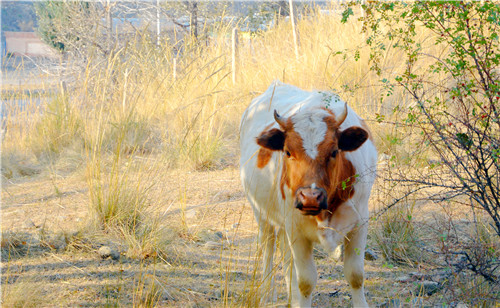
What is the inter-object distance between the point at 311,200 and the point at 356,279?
105cm

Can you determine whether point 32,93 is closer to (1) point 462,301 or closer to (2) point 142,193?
(2) point 142,193

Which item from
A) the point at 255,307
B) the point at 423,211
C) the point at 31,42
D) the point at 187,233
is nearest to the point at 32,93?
the point at 187,233

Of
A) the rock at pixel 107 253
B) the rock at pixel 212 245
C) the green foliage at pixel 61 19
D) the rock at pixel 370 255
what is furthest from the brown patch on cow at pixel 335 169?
the green foliage at pixel 61 19

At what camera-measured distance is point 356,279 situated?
365 cm

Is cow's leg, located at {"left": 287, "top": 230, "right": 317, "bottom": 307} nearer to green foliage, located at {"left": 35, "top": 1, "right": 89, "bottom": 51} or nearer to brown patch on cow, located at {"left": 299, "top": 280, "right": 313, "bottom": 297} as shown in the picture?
brown patch on cow, located at {"left": 299, "top": 280, "right": 313, "bottom": 297}

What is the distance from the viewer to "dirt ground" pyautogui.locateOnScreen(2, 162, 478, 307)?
3613 millimetres

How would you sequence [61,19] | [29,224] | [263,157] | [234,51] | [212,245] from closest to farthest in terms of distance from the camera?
[263,157] < [212,245] < [29,224] < [234,51] < [61,19]

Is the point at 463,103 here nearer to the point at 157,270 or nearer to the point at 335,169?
the point at 335,169

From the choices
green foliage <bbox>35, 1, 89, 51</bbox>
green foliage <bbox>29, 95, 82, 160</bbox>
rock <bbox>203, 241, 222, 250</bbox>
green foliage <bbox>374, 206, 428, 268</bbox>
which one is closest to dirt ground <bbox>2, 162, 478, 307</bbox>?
rock <bbox>203, 241, 222, 250</bbox>

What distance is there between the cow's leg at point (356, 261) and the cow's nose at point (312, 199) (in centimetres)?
74

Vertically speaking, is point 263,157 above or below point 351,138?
below

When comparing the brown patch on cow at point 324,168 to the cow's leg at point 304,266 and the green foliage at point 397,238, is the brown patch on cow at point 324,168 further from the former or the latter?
the green foliage at point 397,238

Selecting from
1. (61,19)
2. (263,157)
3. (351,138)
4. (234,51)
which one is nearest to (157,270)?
(263,157)

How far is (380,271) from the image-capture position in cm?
454
